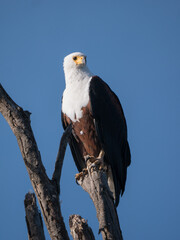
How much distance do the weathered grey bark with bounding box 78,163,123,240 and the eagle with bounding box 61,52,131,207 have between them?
1.81 feet

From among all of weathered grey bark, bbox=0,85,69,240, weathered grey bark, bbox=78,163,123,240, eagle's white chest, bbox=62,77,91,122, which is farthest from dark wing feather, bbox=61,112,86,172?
weathered grey bark, bbox=0,85,69,240

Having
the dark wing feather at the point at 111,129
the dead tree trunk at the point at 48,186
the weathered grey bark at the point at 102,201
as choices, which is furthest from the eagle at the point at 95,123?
the dead tree trunk at the point at 48,186

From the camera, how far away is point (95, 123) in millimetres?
4559

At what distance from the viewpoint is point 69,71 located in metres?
5.04

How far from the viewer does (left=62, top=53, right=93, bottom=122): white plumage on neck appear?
456cm

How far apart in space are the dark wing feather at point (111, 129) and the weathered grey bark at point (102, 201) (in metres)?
0.52

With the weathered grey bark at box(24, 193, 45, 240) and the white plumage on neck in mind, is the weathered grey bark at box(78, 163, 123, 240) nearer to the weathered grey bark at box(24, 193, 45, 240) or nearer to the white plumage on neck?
the weathered grey bark at box(24, 193, 45, 240)

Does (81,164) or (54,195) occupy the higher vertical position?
(81,164)

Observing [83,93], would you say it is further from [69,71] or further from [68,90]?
[69,71]

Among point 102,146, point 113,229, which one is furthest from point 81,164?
point 113,229

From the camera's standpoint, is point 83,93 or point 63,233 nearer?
point 63,233

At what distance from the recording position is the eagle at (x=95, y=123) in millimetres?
4559

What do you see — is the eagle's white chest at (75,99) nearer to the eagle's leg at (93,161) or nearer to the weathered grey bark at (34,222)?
the eagle's leg at (93,161)

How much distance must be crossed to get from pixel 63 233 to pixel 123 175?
1.92 meters
